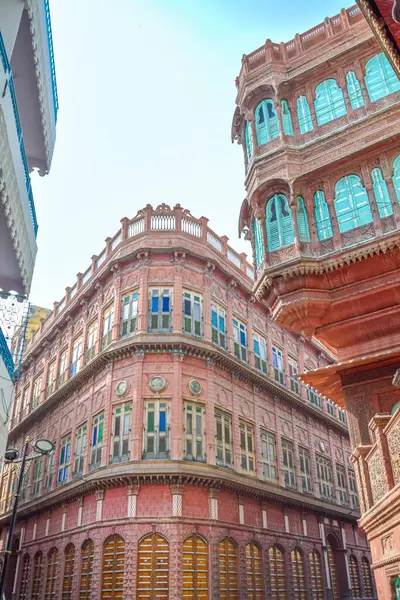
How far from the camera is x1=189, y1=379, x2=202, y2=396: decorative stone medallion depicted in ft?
65.7

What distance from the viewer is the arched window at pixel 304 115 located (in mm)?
13906

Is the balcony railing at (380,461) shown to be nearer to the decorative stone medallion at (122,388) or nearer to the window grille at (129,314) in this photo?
the decorative stone medallion at (122,388)

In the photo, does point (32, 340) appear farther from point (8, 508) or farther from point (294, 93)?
point (294, 93)

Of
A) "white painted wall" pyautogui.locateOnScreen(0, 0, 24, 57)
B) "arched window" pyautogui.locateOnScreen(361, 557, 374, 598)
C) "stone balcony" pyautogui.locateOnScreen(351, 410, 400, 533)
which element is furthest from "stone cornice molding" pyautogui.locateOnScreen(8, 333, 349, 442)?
"white painted wall" pyautogui.locateOnScreen(0, 0, 24, 57)

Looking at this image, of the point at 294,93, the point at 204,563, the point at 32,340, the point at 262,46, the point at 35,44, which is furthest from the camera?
the point at 32,340

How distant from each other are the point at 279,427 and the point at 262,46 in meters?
16.9

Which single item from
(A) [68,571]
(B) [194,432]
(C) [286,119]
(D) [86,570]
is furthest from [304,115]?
(A) [68,571]

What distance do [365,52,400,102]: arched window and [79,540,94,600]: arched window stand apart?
1723 centimetres

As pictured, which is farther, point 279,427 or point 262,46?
point 279,427

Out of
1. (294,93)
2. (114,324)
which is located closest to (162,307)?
(114,324)

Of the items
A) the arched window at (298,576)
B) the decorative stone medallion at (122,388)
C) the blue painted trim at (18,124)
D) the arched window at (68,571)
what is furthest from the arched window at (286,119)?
the arched window at (298,576)

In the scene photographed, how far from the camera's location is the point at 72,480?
72.4 ft

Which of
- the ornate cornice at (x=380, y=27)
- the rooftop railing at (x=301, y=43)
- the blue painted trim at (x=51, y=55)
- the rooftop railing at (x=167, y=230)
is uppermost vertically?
the rooftop railing at (x=167, y=230)

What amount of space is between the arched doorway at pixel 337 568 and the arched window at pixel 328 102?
21203 mm
